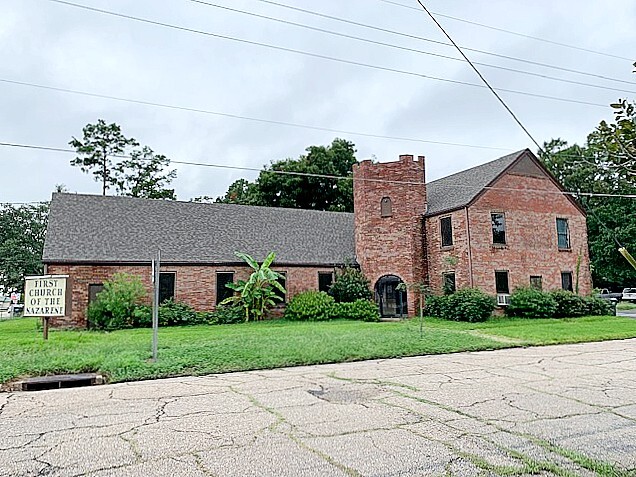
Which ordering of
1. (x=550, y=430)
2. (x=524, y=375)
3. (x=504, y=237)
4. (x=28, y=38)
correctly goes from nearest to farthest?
(x=550, y=430)
(x=524, y=375)
(x=28, y=38)
(x=504, y=237)

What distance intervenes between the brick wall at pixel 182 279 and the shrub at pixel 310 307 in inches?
34.4

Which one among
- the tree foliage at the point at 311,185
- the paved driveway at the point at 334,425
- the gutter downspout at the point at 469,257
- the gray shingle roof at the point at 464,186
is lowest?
the paved driveway at the point at 334,425

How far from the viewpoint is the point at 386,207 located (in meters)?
26.2

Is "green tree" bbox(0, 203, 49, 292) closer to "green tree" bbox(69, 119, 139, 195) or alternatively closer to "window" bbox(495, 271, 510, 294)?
"green tree" bbox(69, 119, 139, 195)

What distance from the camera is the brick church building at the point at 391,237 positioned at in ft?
77.3

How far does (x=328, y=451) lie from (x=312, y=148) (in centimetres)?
4044

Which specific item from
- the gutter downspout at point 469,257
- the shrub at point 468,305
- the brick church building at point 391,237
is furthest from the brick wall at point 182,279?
the gutter downspout at point 469,257

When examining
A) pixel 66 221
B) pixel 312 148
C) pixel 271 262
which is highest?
pixel 312 148

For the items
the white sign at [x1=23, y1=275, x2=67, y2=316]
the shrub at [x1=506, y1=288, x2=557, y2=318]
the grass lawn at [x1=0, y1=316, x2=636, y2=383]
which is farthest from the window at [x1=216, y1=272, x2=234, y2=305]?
the shrub at [x1=506, y1=288, x2=557, y2=318]

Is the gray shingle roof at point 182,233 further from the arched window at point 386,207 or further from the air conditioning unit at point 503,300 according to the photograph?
the air conditioning unit at point 503,300

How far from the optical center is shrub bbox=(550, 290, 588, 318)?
2414 centimetres

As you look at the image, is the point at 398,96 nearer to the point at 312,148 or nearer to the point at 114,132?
the point at 312,148

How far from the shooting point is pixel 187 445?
18.3ft

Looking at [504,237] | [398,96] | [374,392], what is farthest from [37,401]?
[504,237]
